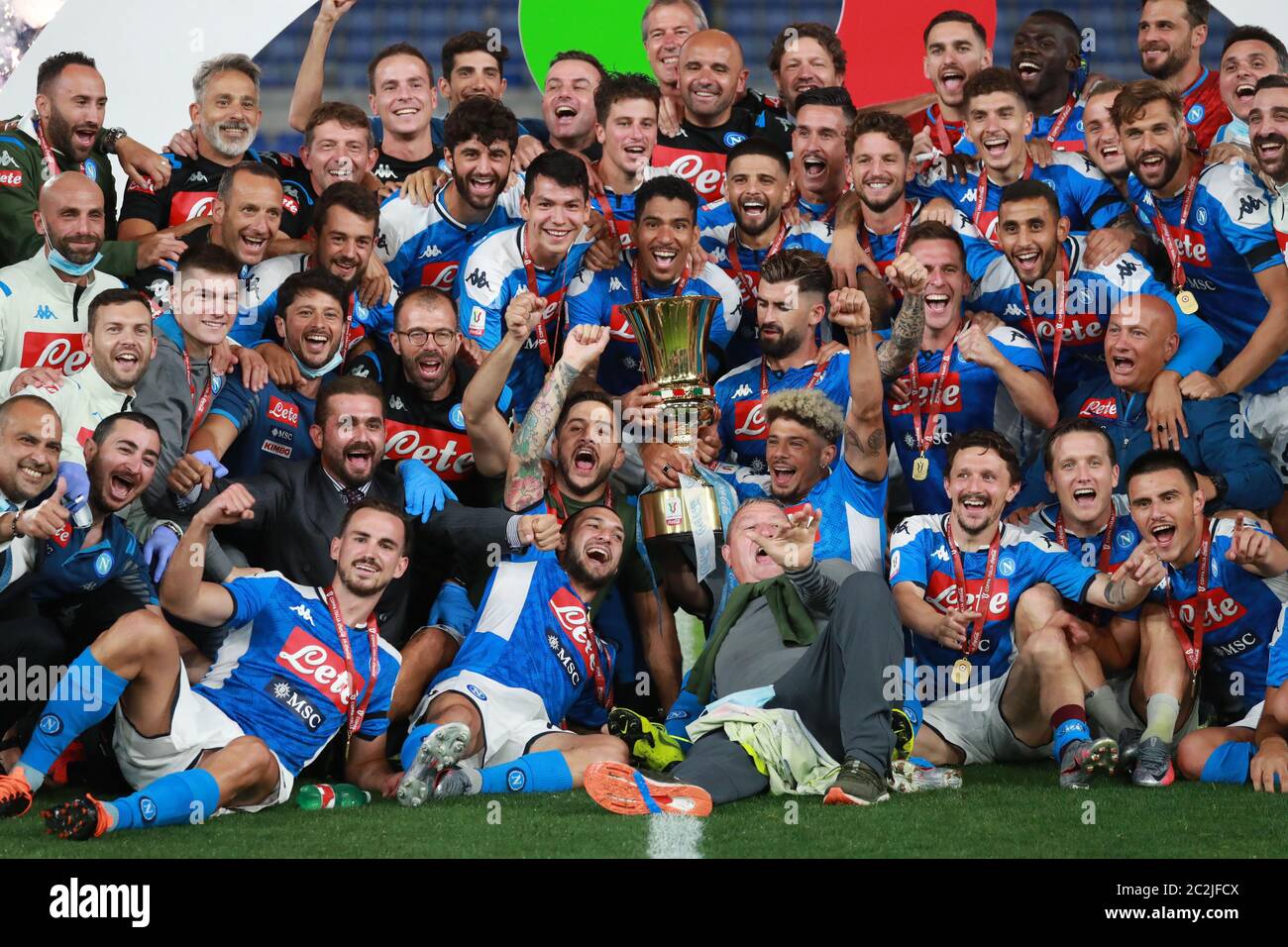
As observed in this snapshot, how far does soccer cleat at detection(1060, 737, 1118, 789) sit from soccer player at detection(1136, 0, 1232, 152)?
2836mm

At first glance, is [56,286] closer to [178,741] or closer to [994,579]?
[178,741]

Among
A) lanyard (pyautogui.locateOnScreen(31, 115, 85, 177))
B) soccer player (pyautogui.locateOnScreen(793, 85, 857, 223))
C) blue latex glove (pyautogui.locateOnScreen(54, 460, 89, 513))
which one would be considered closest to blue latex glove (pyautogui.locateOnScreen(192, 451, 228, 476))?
blue latex glove (pyautogui.locateOnScreen(54, 460, 89, 513))

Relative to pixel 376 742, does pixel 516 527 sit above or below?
above

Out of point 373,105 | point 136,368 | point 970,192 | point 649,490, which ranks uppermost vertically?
point 373,105

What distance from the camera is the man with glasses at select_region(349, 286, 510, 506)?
17.6 ft

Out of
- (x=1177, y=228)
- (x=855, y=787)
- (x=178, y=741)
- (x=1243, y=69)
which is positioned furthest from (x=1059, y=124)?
(x=178, y=741)

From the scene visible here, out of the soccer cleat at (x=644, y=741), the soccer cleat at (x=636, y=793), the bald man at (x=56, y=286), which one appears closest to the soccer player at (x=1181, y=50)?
the soccer cleat at (x=644, y=741)

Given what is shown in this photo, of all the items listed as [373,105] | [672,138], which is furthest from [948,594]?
[373,105]

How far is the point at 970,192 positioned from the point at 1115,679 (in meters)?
2.01

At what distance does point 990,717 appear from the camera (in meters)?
4.92

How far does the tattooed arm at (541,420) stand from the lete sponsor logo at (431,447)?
261mm

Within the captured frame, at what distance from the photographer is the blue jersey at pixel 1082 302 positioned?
18.0 ft

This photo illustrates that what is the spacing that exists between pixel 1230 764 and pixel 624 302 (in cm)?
258

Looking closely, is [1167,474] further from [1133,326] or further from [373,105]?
[373,105]
